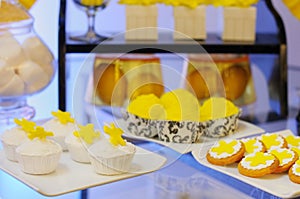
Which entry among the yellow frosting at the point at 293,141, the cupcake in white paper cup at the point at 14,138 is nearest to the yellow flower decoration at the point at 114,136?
the cupcake in white paper cup at the point at 14,138

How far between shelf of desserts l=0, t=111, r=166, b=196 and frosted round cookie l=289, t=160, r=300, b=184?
16cm

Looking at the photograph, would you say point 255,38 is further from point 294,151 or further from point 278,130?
point 294,151

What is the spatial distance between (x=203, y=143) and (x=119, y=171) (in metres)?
0.17

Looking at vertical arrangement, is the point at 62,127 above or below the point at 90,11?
below

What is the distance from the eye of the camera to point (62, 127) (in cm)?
73

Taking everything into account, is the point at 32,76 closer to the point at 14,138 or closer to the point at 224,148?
the point at 14,138

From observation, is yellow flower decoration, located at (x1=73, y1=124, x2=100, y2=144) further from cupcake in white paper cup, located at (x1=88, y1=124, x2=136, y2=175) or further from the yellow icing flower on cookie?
the yellow icing flower on cookie

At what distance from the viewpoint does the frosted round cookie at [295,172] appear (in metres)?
0.62

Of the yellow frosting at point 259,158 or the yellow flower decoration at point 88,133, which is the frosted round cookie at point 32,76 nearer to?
the yellow flower decoration at point 88,133

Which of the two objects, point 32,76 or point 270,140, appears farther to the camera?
point 32,76

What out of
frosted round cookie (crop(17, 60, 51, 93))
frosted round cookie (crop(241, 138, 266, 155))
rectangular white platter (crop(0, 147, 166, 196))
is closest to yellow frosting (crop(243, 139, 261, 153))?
frosted round cookie (crop(241, 138, 266, 155))

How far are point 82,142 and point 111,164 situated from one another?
6cm

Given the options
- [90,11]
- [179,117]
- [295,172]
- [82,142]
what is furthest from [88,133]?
[90,11]

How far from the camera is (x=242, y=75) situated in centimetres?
108
